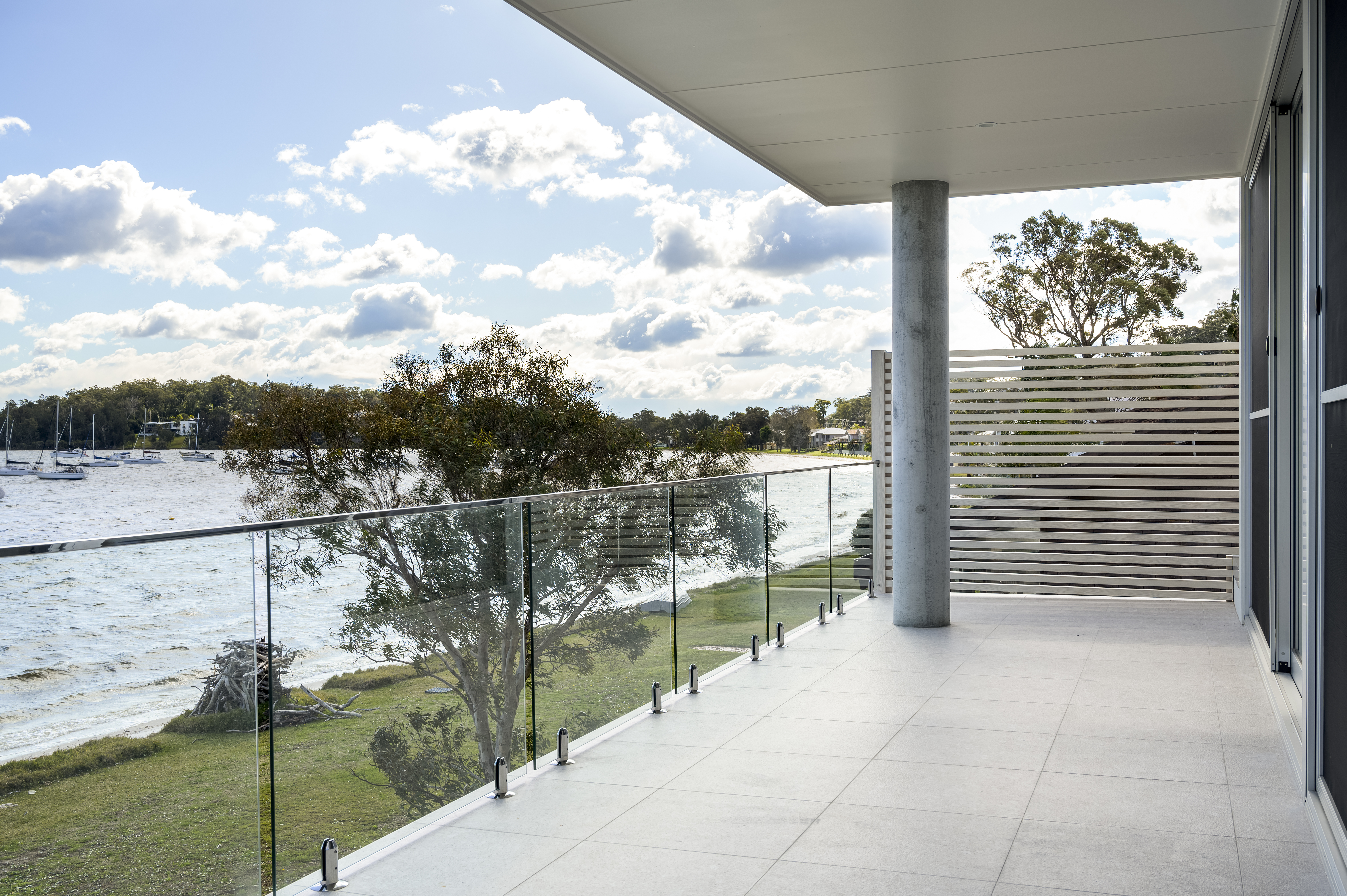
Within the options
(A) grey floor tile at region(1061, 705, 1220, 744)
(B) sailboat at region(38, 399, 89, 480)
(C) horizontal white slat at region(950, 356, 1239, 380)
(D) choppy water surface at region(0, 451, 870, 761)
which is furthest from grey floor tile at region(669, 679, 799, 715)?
(B) sailboat at region(38, 399, 89, 480)

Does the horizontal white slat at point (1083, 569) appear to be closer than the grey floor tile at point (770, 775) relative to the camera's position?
No

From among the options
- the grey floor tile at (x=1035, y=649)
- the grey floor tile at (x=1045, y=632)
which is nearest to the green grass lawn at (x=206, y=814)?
the grey floor tile at (x=1035, y=649)

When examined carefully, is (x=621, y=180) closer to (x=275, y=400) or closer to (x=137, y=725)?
(x=275, y=400)

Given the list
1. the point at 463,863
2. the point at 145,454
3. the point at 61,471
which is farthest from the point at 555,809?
the point at 61,471

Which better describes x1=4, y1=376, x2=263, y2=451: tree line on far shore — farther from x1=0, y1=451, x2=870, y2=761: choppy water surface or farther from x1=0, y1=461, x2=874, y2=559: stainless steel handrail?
x1=0, y1=451, x2=870, y2=761: choppy water surface

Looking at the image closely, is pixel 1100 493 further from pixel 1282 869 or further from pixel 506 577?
pixel 506 577

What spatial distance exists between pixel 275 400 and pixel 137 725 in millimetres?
17175

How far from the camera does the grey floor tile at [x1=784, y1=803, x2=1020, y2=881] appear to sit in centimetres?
302

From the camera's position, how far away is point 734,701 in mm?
5031

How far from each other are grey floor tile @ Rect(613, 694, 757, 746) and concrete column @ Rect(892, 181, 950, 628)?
2.71 metres

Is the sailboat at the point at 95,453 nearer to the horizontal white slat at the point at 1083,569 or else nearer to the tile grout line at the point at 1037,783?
the horizontal white slat at the point at 1083,569

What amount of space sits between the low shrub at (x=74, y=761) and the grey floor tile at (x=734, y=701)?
2802 millimetres

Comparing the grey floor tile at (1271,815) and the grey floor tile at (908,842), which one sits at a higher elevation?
the grey floor tile at (1271,815)

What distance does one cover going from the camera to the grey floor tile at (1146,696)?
15.9ft
